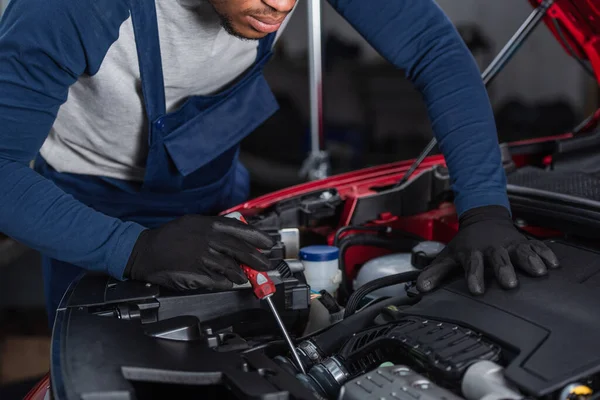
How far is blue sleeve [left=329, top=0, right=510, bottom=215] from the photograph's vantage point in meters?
1.35

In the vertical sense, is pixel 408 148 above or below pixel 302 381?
below

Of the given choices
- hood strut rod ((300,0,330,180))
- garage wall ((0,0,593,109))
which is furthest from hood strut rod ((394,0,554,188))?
garage wall ((0,0,593,109))

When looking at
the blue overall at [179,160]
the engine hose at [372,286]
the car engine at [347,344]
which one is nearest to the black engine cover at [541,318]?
the car engine at [347,344]

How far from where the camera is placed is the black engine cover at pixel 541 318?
813 millimetres

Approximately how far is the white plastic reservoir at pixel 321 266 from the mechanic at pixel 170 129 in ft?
0.66

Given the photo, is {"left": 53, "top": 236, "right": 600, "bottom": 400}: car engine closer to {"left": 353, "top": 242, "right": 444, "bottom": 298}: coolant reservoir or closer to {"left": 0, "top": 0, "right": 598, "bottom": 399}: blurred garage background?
{"left": 353, "top": 242, "right": 444, "bottom": 298}: coolant reservoir

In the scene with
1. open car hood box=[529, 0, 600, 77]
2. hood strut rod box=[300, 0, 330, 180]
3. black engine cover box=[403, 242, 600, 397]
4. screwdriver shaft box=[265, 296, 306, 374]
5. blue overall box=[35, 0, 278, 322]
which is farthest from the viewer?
hood strut rod box=[300, 0, 330, 180]

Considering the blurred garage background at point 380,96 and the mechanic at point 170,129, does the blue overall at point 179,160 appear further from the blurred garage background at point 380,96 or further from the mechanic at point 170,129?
the blurred garage background at point 380,96

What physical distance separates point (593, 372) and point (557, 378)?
0.05 metres

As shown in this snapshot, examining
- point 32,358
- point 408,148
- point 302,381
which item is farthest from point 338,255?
point 408,148

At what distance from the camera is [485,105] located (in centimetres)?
139

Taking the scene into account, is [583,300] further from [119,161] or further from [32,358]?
[32,358]

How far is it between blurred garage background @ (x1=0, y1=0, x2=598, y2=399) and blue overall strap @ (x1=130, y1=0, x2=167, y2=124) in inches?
119

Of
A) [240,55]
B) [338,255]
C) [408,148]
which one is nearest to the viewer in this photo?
[338,255]
